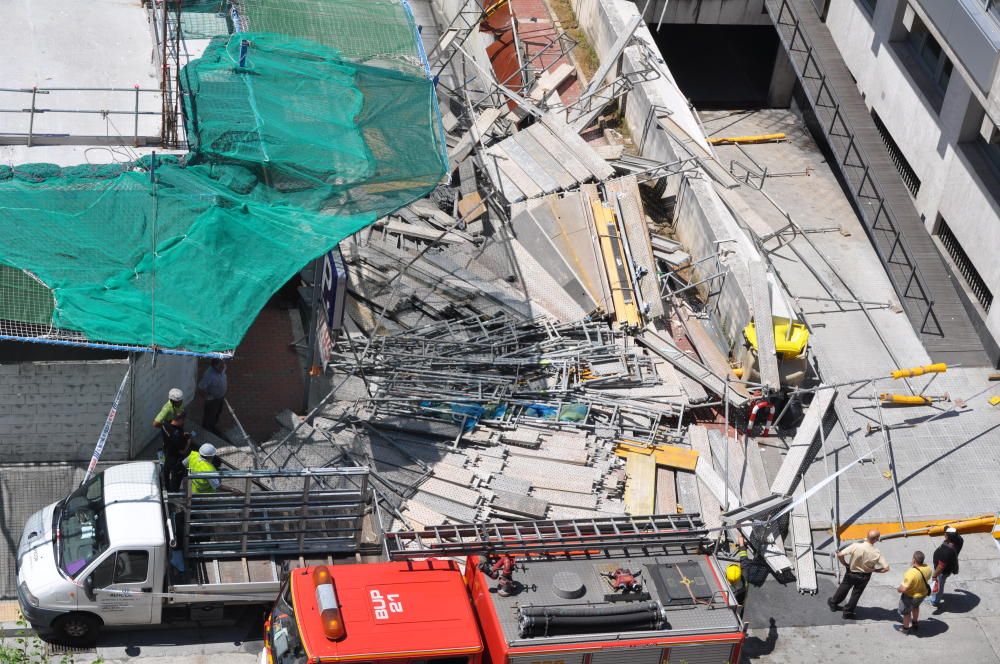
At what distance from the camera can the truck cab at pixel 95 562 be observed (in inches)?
657

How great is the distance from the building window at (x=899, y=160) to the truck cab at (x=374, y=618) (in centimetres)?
1507

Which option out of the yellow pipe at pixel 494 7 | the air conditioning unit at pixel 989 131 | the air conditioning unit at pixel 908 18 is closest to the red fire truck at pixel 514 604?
the air conditioning unit at pixel 989 131

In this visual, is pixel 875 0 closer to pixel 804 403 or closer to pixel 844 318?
pixel 844 318

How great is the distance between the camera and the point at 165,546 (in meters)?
16.9

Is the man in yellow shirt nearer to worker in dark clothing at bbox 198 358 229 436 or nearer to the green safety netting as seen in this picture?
the green safety netting

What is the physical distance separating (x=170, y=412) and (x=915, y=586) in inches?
408

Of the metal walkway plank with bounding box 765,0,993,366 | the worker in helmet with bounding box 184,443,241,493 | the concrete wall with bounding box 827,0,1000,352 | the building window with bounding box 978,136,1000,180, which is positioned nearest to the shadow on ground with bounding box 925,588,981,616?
the metal walkway plank with bounding box 765,0,993,366

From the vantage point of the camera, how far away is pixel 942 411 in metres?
22.4

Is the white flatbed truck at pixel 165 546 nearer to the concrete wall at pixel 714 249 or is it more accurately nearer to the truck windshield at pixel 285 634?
the truck windshield at pixel 285 634

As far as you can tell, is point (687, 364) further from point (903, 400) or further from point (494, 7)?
point (494, 7)

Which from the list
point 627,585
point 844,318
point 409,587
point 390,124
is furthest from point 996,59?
point 409,587

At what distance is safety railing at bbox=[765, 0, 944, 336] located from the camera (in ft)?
81.2

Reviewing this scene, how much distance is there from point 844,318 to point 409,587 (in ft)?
37.8

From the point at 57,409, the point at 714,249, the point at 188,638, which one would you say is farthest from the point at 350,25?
the point at 188,638
